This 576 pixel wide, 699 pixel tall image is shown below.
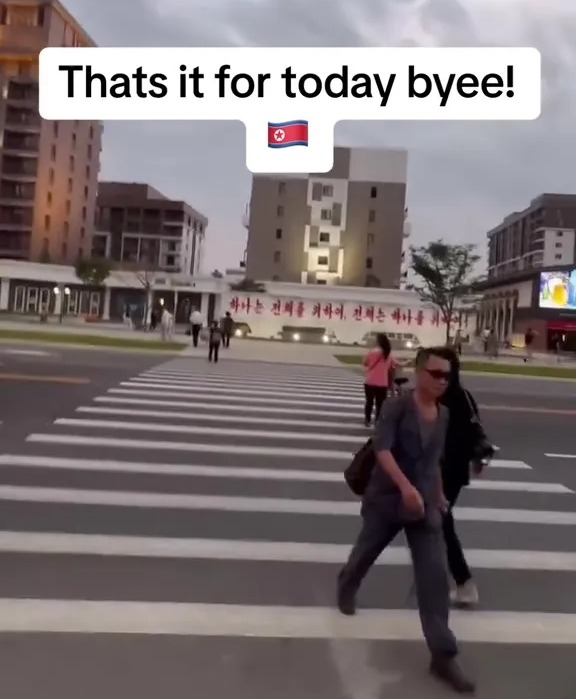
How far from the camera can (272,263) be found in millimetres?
74625

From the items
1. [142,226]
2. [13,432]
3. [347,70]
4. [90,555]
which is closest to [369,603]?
[90,555]

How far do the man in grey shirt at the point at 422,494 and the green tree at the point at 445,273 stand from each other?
43593 millimetres

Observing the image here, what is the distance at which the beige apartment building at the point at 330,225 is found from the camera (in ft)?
244

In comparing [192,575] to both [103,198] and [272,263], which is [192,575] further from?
[103,198]

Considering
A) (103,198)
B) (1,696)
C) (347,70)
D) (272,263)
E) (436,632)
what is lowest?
(1,696)

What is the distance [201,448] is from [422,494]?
6553 mm

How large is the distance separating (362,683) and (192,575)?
1.86 meters

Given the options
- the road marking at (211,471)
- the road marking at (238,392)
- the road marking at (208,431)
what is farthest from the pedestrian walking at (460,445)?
the road marking at (238,392)

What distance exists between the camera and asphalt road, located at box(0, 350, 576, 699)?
13.4ft

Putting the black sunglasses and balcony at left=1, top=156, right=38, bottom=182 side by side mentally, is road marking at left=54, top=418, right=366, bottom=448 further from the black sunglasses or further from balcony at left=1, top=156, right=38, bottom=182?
balcony at left=1, top=156, right=38, bottom=182

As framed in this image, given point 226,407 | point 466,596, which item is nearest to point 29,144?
point 226,407

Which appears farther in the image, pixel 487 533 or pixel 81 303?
pixel 81 303

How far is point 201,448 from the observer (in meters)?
10.5

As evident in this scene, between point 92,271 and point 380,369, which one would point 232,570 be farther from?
point 92,271
